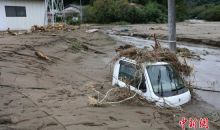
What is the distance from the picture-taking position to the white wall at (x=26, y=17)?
3825 cm

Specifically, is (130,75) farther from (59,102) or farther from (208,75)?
(208,75)

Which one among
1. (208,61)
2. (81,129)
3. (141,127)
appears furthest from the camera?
(208,61)

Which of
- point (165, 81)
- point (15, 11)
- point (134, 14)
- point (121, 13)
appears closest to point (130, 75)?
point (165, 81)

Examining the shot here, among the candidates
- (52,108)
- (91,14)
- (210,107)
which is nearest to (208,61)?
(210,107)

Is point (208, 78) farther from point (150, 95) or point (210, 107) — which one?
point (150, 95)

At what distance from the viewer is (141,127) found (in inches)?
316

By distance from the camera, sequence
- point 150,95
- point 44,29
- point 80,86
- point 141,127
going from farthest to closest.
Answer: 1. point 44,29
2. point 80,86
3. point 150,95
4. point 141,127

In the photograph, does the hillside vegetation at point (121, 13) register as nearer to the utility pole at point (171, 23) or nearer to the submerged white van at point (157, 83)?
the utility pole at point (171, 23)

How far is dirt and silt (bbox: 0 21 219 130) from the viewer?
26.0 ft

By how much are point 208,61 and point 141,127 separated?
1762cm

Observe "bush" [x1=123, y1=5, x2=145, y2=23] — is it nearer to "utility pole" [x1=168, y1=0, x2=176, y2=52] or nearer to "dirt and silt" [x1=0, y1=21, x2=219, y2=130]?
"dirt and silt" [x1=0, y1=21, x2=219, y2=130]

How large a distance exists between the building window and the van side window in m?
28.4

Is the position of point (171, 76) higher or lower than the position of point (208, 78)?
higher

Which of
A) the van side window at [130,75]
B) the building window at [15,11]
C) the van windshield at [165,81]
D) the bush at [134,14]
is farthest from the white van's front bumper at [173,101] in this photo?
the bush at [134,14]
